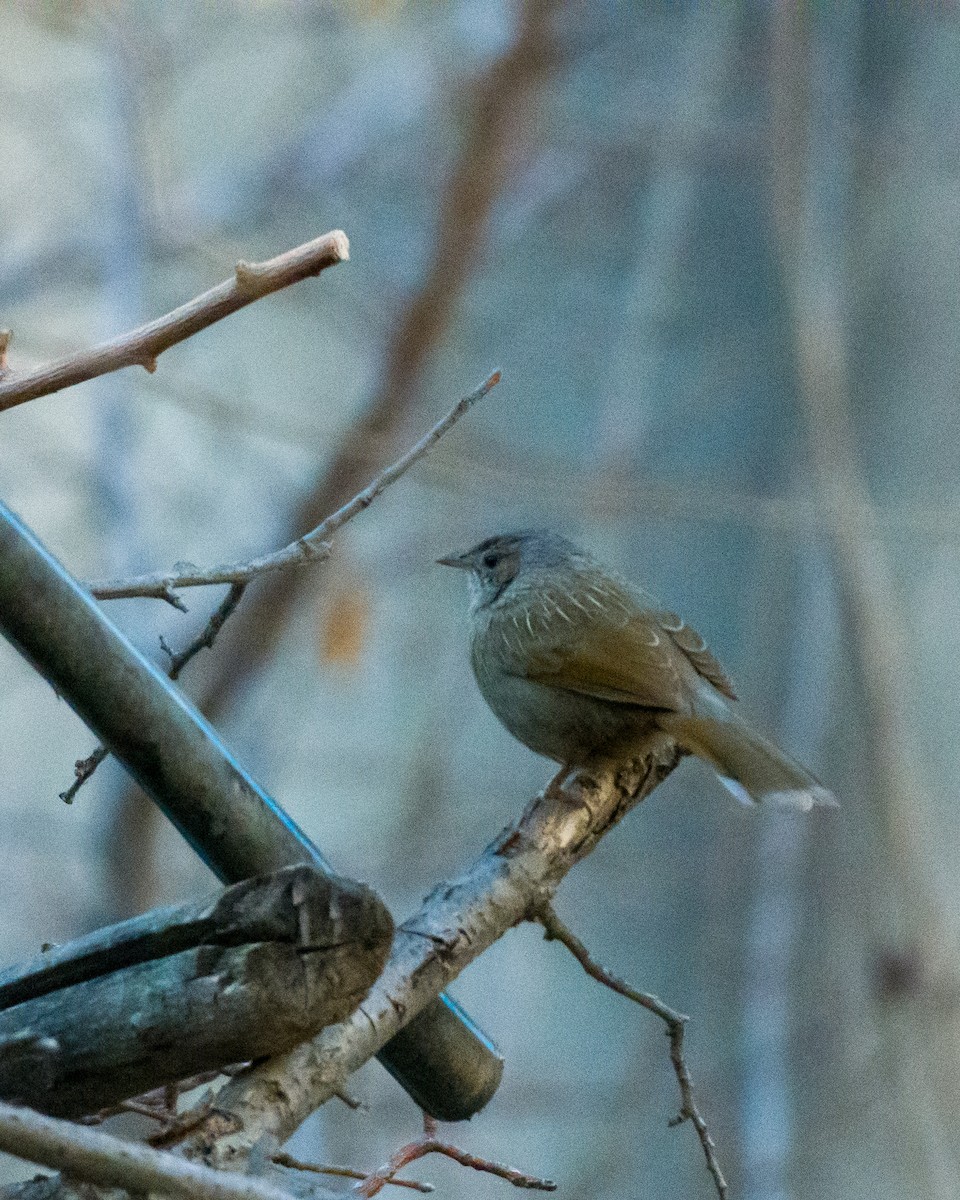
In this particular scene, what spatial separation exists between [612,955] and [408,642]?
177 cm

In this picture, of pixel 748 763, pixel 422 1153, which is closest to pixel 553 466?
pixel 748 763

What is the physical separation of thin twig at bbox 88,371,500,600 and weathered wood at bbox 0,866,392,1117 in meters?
0.35

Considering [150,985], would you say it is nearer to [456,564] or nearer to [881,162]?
[456,564]

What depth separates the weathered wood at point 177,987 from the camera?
87cm

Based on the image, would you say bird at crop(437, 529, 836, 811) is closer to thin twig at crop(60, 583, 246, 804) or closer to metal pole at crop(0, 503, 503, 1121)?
→ thin twig at crop(60, 583, 246, 804)

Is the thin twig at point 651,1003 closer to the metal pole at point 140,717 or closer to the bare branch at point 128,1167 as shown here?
the metal pole at point 140,717

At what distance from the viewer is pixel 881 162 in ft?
20.1

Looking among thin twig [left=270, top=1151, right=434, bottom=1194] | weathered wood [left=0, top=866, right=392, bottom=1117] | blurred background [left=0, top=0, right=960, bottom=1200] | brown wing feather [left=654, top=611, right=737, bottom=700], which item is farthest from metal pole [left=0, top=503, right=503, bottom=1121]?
blurred background [left=0, top=0, right=960, bottom=1200]

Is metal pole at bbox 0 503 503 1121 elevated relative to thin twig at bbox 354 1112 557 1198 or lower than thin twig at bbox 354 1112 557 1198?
elevated

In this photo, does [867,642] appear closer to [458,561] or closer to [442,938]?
[458,561]

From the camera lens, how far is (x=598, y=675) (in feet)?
6.44

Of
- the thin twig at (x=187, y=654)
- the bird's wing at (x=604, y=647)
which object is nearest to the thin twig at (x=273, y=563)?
the thin twig at (x=187, y=654)

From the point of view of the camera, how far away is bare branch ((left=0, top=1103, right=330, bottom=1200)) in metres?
0.70

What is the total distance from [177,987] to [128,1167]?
0.54ft
